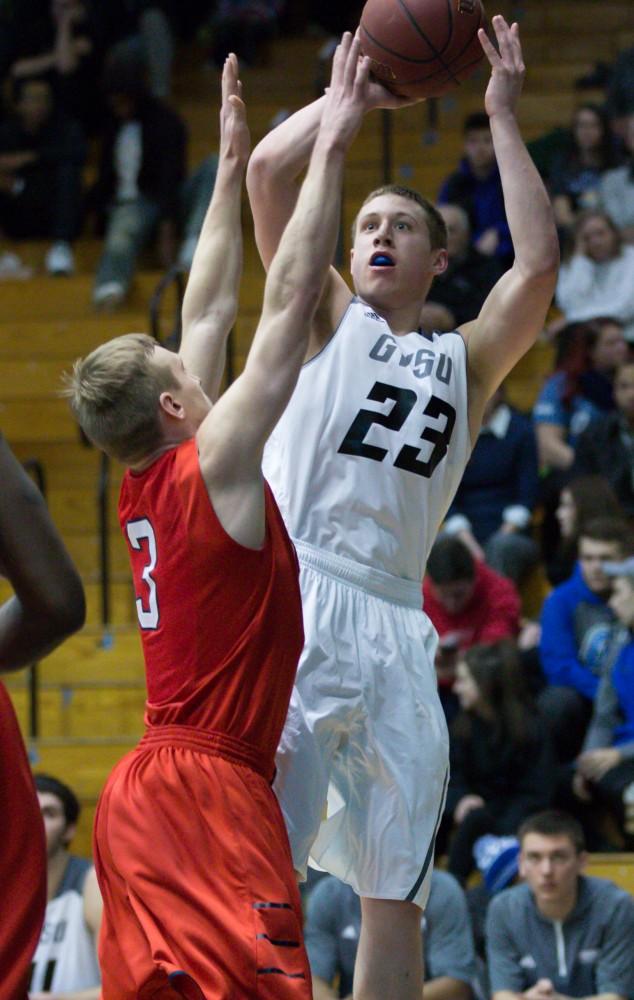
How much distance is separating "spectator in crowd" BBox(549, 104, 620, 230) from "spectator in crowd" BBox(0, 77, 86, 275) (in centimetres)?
323

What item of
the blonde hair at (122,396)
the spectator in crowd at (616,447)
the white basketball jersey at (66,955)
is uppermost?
the blonde hair at (122,396)

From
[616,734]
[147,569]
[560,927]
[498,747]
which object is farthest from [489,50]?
[616,734]

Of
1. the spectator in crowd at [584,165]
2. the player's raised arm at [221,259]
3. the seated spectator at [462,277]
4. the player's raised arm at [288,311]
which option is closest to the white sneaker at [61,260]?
the seated spectator at [462,277]

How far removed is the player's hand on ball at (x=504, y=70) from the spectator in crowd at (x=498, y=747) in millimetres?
3570

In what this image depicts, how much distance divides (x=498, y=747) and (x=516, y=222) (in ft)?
11.6

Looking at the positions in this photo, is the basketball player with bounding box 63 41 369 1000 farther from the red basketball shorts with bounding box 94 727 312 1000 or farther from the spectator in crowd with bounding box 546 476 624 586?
the spectator in crowd with bounding box 546 476 624 586

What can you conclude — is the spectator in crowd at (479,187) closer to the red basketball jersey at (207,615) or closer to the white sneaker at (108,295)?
the white sneaker at (108,295)

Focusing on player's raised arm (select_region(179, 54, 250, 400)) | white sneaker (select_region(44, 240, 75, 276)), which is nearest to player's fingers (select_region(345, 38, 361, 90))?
player's raised arm (select_region(179, 54, 250, 400))

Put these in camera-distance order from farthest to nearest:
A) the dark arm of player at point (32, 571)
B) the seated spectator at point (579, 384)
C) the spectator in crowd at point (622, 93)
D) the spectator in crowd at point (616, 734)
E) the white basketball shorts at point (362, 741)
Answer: the spectator in crowd at point (622, 93) → the seated spectator at point (579, 384) → the spectator in crowd at point (616, 734) → the white basketball shorts at point (362, 741) → the dark arm of player at point (32, 571)

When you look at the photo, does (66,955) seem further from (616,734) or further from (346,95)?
(346,95)

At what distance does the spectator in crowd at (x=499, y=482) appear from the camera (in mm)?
9305

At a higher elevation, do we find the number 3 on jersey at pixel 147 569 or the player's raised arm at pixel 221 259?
the player's raised arm at pixel 221 259

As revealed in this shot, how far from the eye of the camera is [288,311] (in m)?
3.95

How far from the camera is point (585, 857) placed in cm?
686
